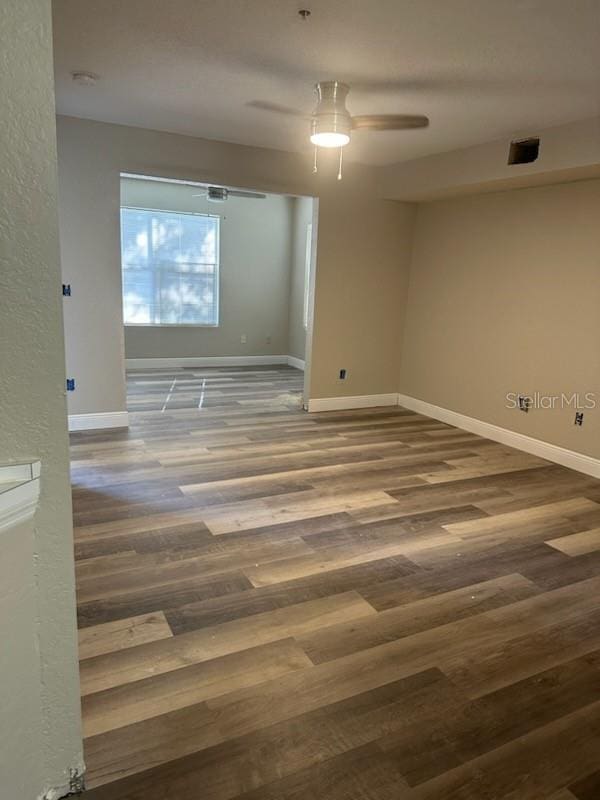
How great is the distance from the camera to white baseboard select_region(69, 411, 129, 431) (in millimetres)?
4555

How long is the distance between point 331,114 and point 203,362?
534 cm

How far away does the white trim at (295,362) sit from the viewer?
801 cm

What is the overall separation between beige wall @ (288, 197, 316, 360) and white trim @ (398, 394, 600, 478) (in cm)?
262

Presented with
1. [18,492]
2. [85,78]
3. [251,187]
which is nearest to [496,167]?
[251,187]

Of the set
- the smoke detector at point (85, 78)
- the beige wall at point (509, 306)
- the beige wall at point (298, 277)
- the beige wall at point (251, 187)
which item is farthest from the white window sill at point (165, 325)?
the smoke detector at point (85, 78)

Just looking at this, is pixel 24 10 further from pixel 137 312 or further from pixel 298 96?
pixel 137 312

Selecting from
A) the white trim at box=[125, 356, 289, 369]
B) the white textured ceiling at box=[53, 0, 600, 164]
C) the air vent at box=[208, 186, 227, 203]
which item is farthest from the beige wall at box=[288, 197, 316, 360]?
the white textured ceiling at box=[53, 0, 600, 164]

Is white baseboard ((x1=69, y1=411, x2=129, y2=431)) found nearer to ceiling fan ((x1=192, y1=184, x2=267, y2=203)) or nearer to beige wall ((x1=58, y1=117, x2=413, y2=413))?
beige wall ((x1=58, y1=117, x2=413, y2=413))

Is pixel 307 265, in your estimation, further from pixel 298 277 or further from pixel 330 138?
pixel 330 138

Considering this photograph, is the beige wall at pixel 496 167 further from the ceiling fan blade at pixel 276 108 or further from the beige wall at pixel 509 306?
the ceiling fan blade at pixel 276 108

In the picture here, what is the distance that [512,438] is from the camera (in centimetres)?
461

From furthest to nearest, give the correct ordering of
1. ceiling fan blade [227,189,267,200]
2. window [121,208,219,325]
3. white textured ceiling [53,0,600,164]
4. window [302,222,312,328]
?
window [302,222,312,328] < window [121,208,219,325] < ceiling fan blade [227,189,267,200] < white textured ceiling [53,0,600,164]

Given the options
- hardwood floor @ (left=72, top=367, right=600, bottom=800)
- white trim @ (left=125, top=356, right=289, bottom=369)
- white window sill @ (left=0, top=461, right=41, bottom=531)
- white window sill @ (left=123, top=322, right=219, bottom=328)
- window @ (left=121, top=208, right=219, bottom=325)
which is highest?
window @ (left=121, top=208, right=219, bottom=325)

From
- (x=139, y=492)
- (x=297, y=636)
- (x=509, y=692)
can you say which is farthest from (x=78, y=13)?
(x=509, y=692)
